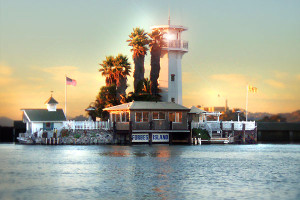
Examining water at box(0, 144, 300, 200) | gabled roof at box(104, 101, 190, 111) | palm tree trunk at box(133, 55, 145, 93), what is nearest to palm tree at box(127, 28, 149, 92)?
palm tree trunk at box(133, 55, 145, 93)

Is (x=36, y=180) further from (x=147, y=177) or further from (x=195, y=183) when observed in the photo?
(x=195, y=183)

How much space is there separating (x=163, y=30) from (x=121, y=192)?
58.9 m

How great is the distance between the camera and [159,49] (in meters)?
85.6

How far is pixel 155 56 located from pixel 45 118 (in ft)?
58.8

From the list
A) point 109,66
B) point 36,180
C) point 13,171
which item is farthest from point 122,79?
point 36,180

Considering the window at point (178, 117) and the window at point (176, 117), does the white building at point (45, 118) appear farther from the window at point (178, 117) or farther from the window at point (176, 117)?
the window at point (178, 117)

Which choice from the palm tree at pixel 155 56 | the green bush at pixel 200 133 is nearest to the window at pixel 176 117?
the green bush at pixel 200 133

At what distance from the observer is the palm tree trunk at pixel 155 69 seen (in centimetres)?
8475

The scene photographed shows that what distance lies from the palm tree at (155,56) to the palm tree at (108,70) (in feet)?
18.5

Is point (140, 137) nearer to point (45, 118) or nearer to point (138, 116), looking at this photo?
point (138, 116)

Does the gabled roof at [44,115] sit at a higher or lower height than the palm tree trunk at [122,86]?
lower

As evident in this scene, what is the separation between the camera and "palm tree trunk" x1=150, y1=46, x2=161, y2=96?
278ft

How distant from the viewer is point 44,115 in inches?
3103

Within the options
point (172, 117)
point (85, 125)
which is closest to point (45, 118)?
point (85, 125)
